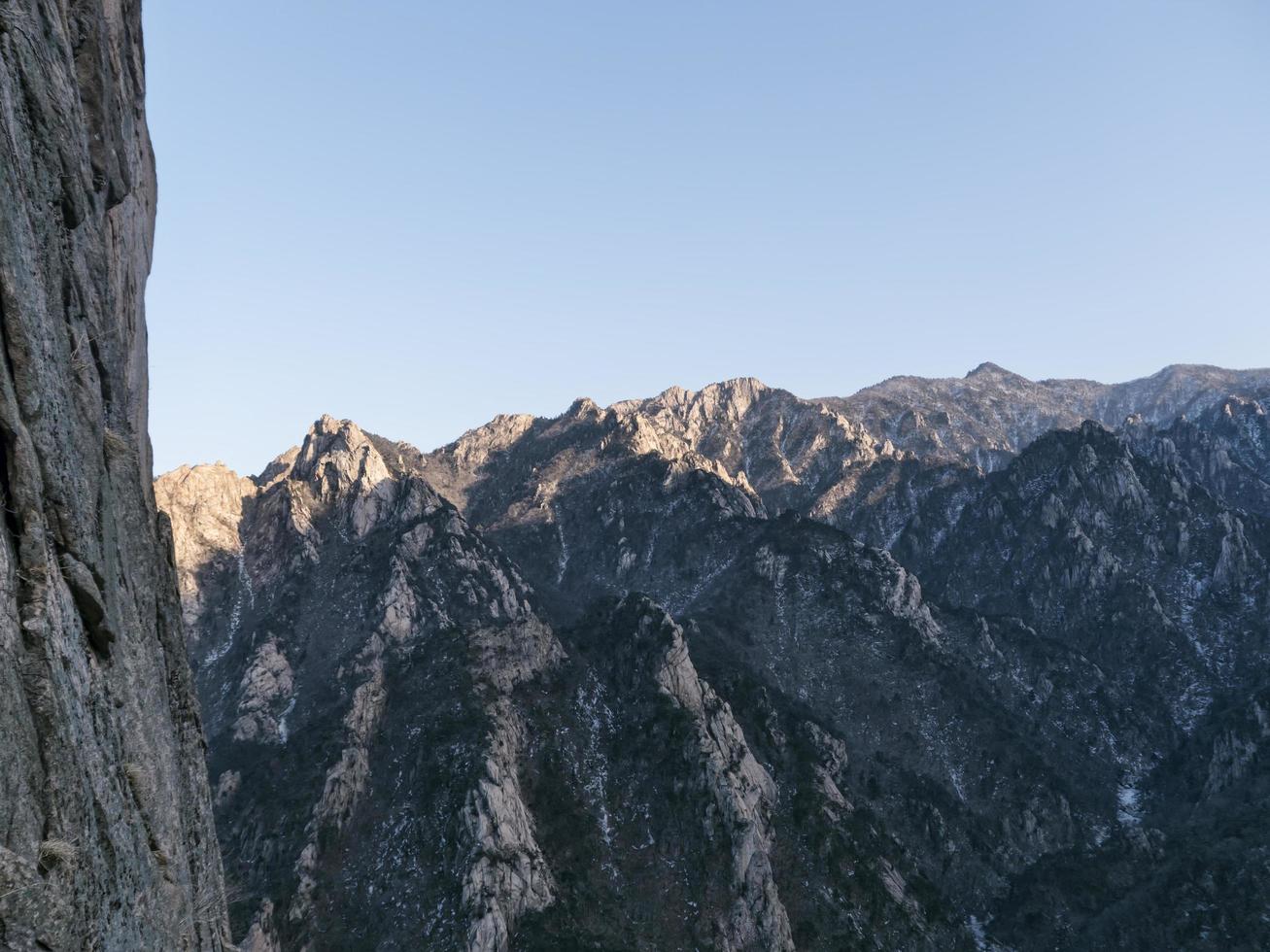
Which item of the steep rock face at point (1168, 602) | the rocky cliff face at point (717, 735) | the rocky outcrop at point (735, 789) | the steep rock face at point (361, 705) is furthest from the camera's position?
the steep rock face at point (1168, 602)

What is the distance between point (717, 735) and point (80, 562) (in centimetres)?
10284

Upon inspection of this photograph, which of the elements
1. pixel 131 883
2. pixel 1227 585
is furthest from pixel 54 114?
pixel 1227 585

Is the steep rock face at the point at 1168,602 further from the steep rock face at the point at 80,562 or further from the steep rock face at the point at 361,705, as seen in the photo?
the steep rock face at the point at 80,562

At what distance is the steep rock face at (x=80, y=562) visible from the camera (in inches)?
487

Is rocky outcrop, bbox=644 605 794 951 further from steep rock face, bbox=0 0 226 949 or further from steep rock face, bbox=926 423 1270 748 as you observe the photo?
steep rock face, bbox=926 423 1270 748

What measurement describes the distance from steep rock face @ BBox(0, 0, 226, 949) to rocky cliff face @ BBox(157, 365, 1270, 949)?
6712 centimetres

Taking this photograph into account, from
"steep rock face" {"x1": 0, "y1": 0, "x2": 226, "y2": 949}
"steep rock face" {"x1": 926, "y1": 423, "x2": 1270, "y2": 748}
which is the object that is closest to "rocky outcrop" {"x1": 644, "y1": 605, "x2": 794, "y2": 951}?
"steep rock face" {"x1": 0, "y1": 0, "x2": 226, "y2": 949}

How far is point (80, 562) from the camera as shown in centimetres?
1608

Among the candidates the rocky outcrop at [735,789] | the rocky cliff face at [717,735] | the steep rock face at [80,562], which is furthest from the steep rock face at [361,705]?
the steep rock face at [80,562]

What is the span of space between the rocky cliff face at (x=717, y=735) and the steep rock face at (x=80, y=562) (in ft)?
220

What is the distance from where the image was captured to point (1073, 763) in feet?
476

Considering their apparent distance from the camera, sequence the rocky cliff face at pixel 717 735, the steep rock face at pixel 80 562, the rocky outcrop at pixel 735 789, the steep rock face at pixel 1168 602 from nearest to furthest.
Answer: the steep rock face at pixel 80 562, the rocky outcrop at pixel 735 789, the rocky cliff face at pixel 717 735, the steep rock face at pixel 1168 602

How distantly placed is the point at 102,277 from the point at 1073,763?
16491 cm

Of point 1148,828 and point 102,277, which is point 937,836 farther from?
point 102,277
